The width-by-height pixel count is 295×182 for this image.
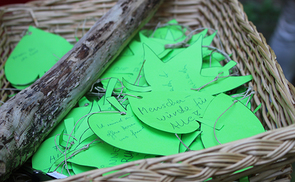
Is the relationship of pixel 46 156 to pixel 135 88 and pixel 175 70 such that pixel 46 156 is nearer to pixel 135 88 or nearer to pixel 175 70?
pixel 135 88

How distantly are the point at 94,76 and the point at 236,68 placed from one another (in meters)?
0.49

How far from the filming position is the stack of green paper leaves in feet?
1.73

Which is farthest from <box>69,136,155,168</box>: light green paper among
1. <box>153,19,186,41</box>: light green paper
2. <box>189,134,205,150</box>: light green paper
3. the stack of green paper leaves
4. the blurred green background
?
the blurred green background

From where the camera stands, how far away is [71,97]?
25.0 inches

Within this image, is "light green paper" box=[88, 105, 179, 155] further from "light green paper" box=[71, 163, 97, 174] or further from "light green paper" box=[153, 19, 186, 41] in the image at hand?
"light green paper" box=[153, 19, 186, 41]

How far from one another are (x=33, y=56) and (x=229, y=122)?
2.48 feet

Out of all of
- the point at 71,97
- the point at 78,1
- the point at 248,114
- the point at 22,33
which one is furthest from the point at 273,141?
the point at 22,33

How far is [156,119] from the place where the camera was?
1.78ft

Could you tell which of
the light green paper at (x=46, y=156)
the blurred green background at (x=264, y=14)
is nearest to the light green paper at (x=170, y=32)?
the light green paper at (x=46, y=156)

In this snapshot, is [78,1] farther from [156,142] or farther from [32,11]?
[156,142]

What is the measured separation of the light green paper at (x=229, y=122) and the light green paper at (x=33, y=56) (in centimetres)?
61

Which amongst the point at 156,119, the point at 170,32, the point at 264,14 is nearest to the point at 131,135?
the point at 156,119

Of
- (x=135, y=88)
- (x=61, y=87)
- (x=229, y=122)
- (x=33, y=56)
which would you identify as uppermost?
(x=33, y=56)

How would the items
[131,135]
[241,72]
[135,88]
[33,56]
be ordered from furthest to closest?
[33,56] → [241,72] → [135,88] → [131,135]
